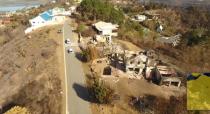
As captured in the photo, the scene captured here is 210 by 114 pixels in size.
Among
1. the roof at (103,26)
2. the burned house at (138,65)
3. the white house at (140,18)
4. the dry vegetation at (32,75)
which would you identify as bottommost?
the white house at (140,18)

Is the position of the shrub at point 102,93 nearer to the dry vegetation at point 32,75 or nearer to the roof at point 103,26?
the dry vegetation at point 32,75

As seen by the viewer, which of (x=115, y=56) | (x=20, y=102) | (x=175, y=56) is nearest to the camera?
(x=20, y=102)

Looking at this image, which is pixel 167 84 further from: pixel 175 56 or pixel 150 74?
pixel 175 56

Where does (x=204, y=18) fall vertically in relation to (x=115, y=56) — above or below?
below

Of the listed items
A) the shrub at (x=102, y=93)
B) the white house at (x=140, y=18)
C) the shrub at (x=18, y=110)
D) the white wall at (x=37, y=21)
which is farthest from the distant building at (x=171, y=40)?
the shrub at (x=18, y=110)

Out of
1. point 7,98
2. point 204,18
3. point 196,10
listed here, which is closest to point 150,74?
point 7,98

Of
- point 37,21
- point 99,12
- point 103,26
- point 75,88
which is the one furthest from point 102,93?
point 99,12
